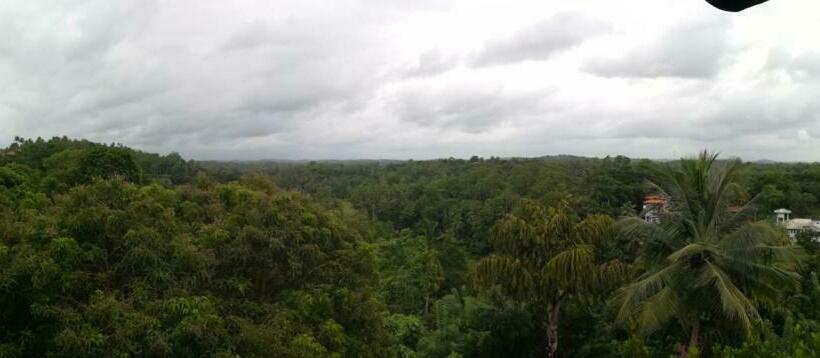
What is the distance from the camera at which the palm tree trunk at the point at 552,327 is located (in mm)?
11727

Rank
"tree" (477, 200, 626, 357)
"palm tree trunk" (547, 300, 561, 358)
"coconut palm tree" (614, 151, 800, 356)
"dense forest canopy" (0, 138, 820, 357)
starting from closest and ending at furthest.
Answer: "dense forest canopy" (0, 138, 820, 357), "coconut palm tree" (614, 151, 800, 356), "tree" (477, 200, 626, 357), "palm tree trunk" (547, 300, 561, 358)

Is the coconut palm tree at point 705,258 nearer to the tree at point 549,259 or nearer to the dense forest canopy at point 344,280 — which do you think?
the dense forest canopy at point 344,280

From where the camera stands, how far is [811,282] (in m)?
12.0

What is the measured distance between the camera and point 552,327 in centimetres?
1179

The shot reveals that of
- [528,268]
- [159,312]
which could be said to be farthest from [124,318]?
[528,268]

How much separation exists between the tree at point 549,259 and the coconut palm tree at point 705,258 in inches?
65.3

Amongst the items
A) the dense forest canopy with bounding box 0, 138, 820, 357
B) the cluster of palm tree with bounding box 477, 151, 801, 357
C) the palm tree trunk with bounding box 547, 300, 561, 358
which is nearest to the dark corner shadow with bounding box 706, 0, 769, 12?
the dense forest canopy with bounding box 0, 138, 820, 357

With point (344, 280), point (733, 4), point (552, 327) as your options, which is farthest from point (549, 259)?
point (733, 4)

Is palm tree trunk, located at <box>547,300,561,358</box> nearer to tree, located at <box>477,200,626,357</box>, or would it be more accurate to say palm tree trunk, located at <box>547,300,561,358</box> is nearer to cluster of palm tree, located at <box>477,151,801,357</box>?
tree, located at <box>477,200,626,357</box>

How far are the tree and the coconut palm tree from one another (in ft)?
5.44

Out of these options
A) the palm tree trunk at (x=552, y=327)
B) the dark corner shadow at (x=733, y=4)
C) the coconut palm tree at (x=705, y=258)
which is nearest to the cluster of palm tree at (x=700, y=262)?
the coconut palm tree at (x=705, y=258)

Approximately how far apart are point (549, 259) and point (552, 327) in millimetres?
1416

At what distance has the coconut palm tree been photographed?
826 centimetres

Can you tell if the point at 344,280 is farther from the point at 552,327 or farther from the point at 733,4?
the point at 733,4
